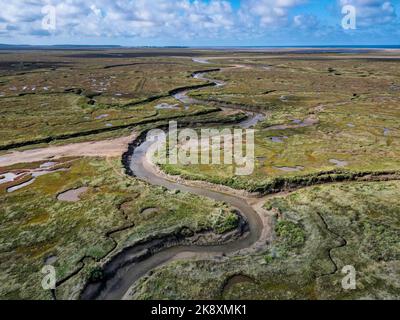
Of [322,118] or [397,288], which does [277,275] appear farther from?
[322,118]

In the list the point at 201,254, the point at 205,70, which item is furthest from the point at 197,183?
the point at 205,70

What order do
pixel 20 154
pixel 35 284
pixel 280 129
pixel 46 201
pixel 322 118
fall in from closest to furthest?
pixel 35 284 → pixel 46 201 → pixel 20 154 → pixel 280 129 → pixel 322 118

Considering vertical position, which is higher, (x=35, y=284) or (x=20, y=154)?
(x=20, y=154)
